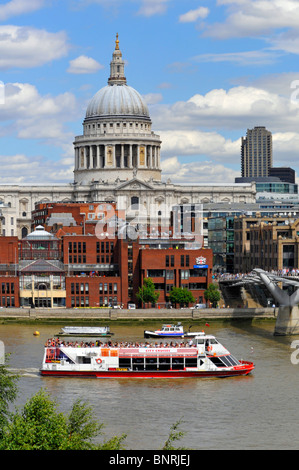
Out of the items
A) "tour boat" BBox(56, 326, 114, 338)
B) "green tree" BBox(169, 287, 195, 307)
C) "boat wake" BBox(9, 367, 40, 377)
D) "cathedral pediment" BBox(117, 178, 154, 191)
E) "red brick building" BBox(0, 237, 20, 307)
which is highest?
"cathedral pediment" BBox(117, 178, 154, 191)

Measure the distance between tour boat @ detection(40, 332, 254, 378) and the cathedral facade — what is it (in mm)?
107562

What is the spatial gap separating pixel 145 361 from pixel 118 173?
4727 inches

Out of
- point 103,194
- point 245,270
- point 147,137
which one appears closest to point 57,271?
point 245,270

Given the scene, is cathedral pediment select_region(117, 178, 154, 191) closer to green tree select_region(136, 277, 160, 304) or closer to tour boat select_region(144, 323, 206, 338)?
green tree select_region(136, 277, 160, 304)

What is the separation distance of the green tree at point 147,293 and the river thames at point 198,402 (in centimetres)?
2083

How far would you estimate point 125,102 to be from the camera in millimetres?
185125

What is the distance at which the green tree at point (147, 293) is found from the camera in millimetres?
90625

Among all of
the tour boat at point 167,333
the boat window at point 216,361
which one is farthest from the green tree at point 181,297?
the boat window at point 216,361

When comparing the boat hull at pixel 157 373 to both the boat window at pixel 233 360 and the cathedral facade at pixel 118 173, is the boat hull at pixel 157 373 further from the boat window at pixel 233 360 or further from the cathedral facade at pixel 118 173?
the cathedral facade at pixel 118 173

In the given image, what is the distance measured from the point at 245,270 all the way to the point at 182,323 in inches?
1175

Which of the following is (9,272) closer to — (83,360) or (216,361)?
(83,360)

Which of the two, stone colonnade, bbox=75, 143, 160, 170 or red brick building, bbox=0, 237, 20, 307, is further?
stone colonnade, bbox=75, 143, 160, 170

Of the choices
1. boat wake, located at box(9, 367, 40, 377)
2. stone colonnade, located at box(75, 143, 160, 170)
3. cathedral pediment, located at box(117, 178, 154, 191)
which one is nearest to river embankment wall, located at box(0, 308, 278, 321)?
boat wake, located at box(9, 367, 40, 377)

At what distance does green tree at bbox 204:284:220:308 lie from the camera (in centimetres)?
9194
